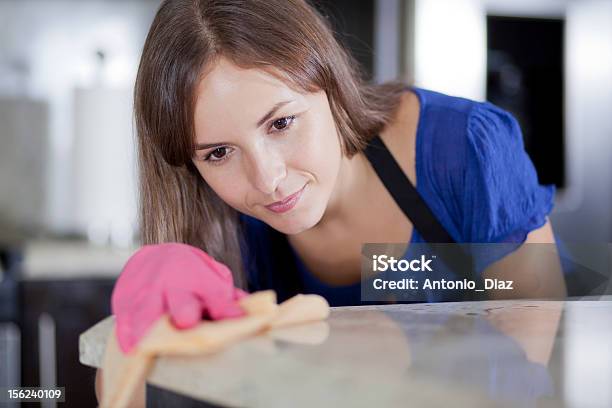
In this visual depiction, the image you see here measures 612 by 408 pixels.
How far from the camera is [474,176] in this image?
114 centimetres

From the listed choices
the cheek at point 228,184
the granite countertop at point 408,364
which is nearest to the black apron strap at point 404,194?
the cheek at point 228,184

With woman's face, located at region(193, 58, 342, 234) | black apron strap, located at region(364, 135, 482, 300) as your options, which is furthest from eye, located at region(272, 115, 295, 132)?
black apron strap, located at region(364, 135, 482, 300)

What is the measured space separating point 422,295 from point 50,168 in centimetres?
193

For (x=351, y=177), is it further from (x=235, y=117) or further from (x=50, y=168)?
(x=50, y=168)

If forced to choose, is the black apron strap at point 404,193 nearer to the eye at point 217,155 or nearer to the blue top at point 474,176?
the blue top at point 474,176

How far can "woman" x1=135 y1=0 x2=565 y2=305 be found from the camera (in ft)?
3.17

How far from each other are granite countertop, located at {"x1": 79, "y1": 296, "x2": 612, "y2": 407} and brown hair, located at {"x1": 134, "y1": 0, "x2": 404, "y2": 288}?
14.6 inches

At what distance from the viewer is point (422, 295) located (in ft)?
2.82

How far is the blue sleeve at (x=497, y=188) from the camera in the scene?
111cm

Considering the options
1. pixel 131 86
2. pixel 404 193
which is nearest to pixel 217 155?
pixel 404 193

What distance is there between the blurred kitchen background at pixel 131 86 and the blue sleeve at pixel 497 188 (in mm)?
1191

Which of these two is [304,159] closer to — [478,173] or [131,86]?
[478,173]

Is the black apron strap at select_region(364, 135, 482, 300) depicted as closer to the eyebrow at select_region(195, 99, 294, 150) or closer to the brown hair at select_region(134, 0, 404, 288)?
the brown hair at select_region(134, 0, 404, 288)

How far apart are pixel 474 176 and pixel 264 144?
13.7 inches
